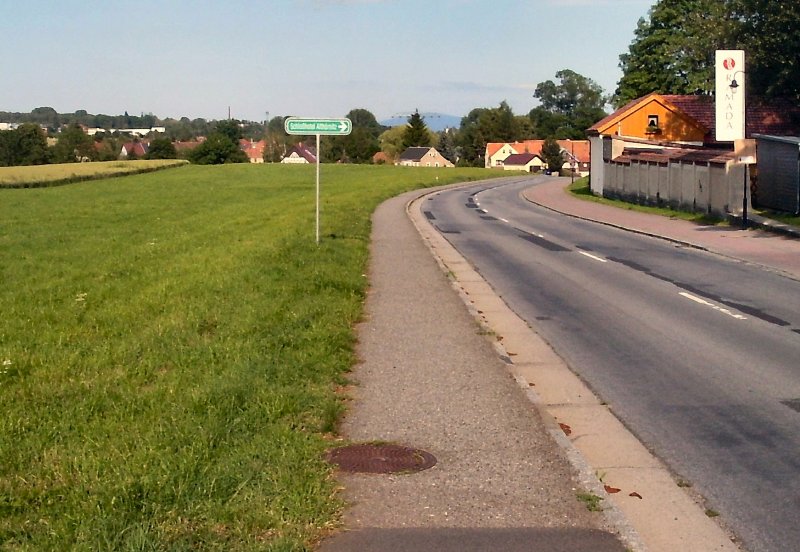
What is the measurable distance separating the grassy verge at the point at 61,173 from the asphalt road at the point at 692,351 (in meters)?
54.0

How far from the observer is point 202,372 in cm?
881

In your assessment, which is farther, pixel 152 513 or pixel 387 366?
pixel 387 366

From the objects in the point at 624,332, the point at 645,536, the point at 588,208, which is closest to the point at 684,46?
the point at 588,208

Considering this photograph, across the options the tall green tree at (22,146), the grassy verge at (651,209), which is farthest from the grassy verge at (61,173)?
the grassy verge at (651,209)

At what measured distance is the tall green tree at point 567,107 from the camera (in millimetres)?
165000

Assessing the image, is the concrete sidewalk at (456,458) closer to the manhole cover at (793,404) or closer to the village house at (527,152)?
the manhole cover at (793,404)

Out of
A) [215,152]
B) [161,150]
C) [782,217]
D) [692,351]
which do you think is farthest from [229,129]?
[692,351]

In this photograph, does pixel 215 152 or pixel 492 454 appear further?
pixel 215 152

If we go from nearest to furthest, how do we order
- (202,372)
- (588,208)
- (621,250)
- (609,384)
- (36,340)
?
(202,372), (609,384), (36,340), (621,250), (588,208)

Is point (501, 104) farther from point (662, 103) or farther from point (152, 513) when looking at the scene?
point (152, 513)

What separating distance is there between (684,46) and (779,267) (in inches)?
1491

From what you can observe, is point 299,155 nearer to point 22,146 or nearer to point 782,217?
point 22,146

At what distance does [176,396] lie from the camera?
786 centimetres

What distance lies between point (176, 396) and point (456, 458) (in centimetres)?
249
